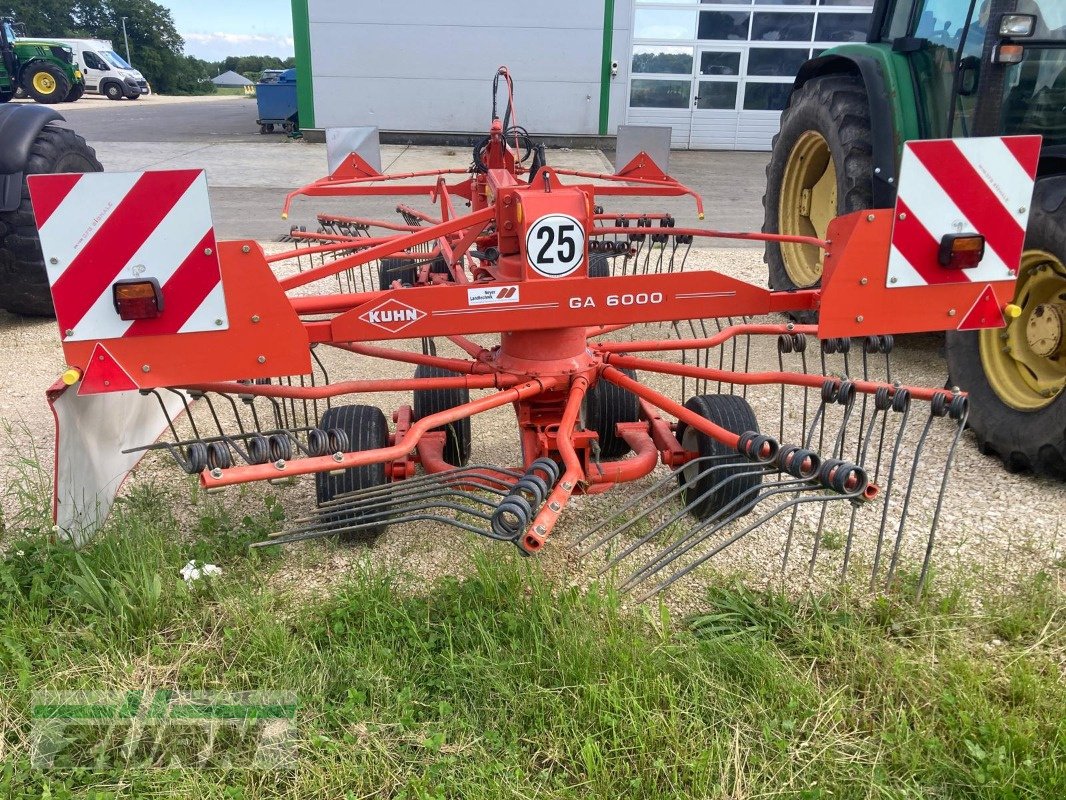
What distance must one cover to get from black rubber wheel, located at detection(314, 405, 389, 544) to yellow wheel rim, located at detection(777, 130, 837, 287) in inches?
120

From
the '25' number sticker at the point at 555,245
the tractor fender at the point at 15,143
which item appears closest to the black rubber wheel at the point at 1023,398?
the '25' number sticker at the point at 555,245

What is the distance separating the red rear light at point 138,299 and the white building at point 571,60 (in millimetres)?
12839

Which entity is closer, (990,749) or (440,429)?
(990,749)

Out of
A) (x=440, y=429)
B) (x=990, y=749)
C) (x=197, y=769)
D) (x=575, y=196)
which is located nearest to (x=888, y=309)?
(x=575, y=196)

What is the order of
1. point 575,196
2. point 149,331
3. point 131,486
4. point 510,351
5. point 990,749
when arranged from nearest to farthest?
point 990,749
point 149,331
point 575,196
point 510,351
point 131,486

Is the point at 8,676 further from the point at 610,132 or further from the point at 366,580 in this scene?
the point at 610,132

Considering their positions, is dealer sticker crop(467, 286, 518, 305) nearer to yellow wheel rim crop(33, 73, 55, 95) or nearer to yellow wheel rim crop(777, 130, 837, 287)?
yellow wheel rim crop(777, 130, 837, 287)

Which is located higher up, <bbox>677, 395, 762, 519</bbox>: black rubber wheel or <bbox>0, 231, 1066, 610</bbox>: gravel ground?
<bbox>677, 395, 762, 519</bbox>: black rubber wheel

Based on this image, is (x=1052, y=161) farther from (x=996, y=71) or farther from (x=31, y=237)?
(x=31, y=237)

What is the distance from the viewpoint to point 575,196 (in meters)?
2.62

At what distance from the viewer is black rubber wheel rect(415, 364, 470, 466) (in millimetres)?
3104

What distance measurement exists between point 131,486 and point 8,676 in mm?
1136

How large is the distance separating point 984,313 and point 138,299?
2.35m
